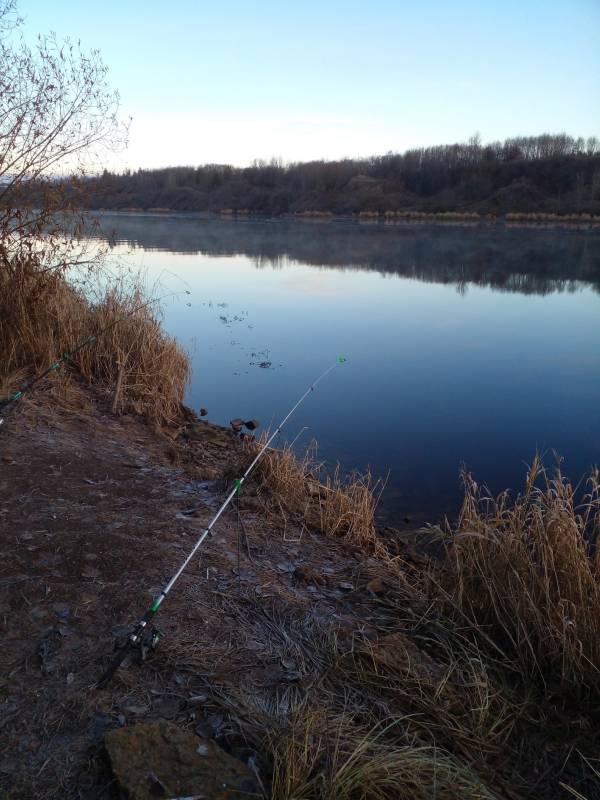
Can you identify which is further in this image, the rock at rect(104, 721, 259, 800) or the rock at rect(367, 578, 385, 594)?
the rock at rect(367, 578, 385, 594)

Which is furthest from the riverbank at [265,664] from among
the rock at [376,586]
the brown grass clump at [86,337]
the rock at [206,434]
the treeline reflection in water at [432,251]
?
the treeline reflection in water at [432,251]

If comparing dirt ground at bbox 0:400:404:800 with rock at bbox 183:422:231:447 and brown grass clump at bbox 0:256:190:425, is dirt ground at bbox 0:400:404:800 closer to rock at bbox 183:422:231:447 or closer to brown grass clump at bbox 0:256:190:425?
rock at bbox 183:422:231:447

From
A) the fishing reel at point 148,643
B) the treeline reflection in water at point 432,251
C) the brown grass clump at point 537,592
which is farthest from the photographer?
the treeline reflection in water at point 432,251

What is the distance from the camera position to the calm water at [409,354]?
269 inches

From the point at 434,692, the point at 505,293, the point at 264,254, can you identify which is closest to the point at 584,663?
the point at 434,692

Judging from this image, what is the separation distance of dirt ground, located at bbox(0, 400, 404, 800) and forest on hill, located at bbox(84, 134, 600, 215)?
47876mm

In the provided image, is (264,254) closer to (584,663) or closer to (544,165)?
(584,663)

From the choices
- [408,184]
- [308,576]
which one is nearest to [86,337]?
[308,576]

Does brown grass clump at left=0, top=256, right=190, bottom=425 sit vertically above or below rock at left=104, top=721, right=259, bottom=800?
above

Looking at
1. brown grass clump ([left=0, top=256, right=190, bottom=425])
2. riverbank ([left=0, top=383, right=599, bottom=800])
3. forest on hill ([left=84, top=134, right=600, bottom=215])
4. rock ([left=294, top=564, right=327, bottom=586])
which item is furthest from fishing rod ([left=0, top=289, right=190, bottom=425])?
forest on hill ([left=84, top=134, right=600, bottom=215])

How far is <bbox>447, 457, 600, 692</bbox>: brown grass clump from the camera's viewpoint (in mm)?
2848

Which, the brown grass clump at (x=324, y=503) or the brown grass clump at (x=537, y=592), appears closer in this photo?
the brown grass clump at (x=537, y=592)

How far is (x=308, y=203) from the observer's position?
202ft

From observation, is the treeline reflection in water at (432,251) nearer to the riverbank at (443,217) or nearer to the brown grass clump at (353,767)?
the riverbank at (443,217)
